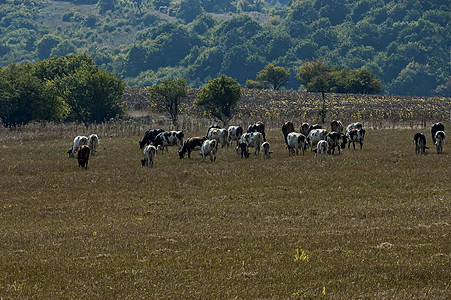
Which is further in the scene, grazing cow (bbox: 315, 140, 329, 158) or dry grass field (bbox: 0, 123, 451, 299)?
grazing cow (bbox: 315, 140, 329, 158)

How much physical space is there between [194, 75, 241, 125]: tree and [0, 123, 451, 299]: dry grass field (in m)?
42.7

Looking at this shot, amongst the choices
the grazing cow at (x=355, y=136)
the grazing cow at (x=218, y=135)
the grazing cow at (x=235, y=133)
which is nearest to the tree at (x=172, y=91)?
the grazing cow at (x=235, y=133)

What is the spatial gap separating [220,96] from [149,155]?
43.4 m

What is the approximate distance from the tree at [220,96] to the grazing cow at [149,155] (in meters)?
42.6

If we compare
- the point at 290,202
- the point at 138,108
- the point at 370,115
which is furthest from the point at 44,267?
the point at 138,108

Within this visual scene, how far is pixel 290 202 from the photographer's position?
76.5 feet

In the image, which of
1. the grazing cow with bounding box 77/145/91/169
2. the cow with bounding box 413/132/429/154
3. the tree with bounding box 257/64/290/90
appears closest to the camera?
the grazing cow with bounding box 77/145/91/169

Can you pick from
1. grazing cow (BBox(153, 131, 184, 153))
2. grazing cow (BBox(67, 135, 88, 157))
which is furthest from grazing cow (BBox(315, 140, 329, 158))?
grazing cow (BBox(67, 135, 88, 157))

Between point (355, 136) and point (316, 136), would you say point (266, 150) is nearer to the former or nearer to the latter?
point (316, 136)

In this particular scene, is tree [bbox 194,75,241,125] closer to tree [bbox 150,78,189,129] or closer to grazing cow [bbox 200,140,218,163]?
tree [bbox 150,78,189,129]

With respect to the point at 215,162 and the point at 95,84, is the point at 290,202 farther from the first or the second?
the point at 95,84

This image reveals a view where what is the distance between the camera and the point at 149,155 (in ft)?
115

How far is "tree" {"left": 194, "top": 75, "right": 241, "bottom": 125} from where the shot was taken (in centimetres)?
7781

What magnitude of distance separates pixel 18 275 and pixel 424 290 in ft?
29.3
